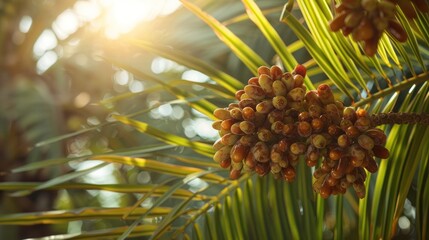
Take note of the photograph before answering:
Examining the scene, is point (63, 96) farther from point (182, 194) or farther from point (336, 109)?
point (336, 109)

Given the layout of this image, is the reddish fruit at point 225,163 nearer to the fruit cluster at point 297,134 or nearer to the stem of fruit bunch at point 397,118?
the fruit cluster at point 297,134

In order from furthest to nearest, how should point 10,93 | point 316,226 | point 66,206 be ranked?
1. point 10,93
2. point 66,206
3. point 316,226

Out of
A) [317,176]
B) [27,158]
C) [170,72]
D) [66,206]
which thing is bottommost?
[317,176]

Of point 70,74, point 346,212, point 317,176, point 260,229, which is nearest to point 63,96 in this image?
point 70,74

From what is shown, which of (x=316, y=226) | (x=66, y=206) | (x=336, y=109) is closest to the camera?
(x=336, y=109)

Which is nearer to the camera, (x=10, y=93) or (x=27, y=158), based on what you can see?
(x=27, y=158)

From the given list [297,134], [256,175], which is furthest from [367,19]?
[256,175]

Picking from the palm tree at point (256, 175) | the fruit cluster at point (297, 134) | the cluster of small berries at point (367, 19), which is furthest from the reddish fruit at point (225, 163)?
the cluster of small berries at point (367, 19)
